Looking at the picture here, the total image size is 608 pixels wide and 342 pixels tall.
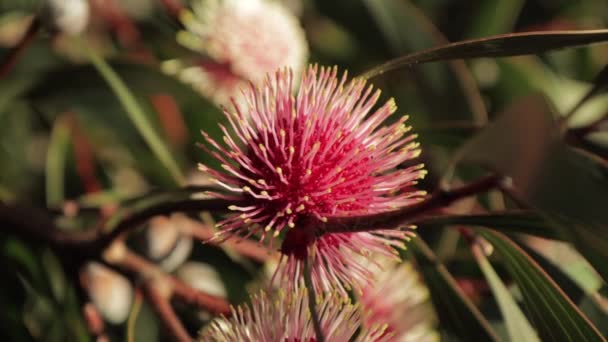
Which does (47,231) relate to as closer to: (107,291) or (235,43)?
(107,291)

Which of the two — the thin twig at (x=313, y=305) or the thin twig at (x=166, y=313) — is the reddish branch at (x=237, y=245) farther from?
the thin twig at (x=313, y=305)

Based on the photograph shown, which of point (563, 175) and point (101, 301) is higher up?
point (563, 175)

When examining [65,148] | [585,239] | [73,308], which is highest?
[65,148]

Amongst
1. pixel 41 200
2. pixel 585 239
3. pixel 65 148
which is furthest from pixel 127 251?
pixel 585 239

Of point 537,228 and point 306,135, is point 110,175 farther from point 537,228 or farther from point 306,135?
point 537,228

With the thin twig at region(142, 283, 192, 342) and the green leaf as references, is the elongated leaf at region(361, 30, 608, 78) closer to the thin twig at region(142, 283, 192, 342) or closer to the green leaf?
the thin twig at region(142, 283, 192, 342)

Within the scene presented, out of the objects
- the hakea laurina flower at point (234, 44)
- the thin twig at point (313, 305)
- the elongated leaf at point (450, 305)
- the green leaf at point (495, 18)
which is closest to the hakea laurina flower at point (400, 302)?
the elongated leaf at point (450, 305)

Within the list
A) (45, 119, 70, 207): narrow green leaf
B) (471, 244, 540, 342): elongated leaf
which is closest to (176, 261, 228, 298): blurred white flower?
(45, 119, 70, 207): narrow green leaf
